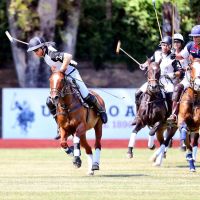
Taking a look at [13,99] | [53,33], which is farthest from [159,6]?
[13,99]

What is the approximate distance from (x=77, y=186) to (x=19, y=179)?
1.68m

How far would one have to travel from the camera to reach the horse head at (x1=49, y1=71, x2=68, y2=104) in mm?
17609

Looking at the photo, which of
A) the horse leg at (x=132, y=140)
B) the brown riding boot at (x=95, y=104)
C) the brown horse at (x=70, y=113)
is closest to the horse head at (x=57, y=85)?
the brown horse at (x=70, y=113)

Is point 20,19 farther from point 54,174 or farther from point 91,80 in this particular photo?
point 54,174

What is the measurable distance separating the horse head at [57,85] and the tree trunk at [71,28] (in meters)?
17.2

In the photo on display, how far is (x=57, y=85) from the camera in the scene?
1762 cm

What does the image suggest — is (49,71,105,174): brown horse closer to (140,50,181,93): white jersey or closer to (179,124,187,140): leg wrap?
(179,124,187,140): leg wrap

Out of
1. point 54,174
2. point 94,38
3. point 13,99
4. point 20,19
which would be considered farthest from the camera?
point 94,38

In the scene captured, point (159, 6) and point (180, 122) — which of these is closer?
point (180, 122)

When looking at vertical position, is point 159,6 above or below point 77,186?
above

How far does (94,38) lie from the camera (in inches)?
1499

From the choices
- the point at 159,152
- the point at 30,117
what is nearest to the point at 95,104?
the point at 159,152

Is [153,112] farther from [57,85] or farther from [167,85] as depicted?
[57,85]

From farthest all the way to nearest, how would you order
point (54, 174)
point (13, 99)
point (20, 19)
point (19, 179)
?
point (20, 19)
point (13, 99)
point (54, 174)
point (19, 179)
